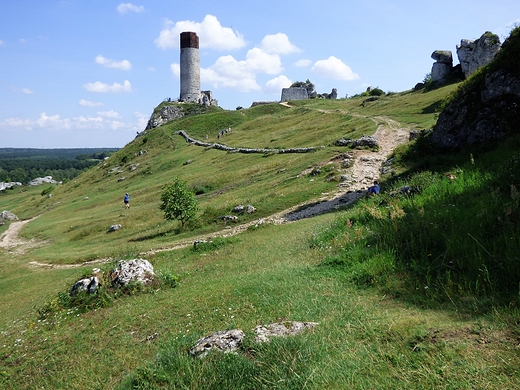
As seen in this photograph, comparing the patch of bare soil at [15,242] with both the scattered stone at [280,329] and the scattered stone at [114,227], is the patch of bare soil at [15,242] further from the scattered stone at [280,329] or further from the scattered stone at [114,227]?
the scattered stone at [280,329]

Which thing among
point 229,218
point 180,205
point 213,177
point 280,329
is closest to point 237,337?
point 280,329

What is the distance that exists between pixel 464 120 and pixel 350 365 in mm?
21032

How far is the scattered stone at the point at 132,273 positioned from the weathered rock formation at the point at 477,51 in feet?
182

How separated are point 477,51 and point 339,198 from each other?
4657 centimetres

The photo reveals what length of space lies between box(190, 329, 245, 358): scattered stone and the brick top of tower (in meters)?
116

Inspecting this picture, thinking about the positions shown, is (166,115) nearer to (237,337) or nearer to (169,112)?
(169,112)

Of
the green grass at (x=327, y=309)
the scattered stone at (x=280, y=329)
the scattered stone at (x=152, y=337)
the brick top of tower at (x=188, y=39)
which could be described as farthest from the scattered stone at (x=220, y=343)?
the brick top of tower at (x=188, y=39)

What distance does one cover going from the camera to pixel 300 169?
37188 mm

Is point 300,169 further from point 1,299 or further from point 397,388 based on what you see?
point 397,388

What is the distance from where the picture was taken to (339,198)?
84.6 feet

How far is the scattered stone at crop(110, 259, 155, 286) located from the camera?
45.6 feet

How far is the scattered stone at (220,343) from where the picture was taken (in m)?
6.44

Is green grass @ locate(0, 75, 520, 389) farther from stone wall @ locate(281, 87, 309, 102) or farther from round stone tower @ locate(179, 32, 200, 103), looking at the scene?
round stone tower @ locate(179, 32, 200, 103)

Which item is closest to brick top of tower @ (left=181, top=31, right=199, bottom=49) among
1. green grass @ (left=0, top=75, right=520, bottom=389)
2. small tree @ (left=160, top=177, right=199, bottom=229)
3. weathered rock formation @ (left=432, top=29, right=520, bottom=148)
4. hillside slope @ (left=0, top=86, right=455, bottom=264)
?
hillside slope @ (left=0, top=86, right=455, bottom=264)
